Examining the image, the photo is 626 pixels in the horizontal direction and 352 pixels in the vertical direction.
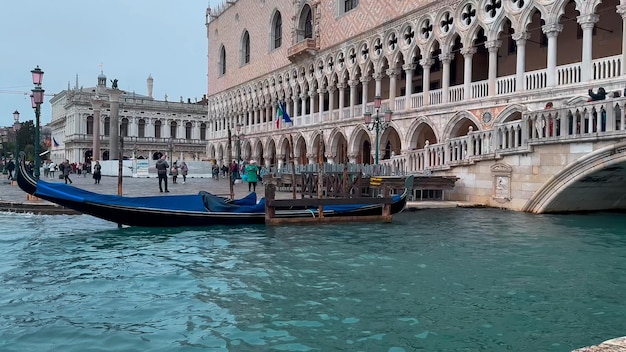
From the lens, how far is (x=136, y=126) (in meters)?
49.9

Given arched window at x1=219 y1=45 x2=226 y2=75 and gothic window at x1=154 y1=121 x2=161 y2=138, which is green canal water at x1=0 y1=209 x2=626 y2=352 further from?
gothic window at x1=154 y1=121 x2=161 y2=138

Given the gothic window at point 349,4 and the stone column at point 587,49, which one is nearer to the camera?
the stone column at point 587,49

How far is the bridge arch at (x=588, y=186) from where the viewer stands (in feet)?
30.8

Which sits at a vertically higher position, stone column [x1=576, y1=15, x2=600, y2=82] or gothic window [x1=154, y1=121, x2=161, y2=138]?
gothic window [x1=154, y1=121, x2=161, y2=138]

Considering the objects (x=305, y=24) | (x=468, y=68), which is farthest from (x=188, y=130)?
(x=468, y=68)

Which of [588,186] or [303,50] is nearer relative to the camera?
[588,186]

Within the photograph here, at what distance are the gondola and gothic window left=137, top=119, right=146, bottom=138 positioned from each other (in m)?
42.5

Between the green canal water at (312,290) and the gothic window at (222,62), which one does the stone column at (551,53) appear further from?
the gothic window at (222,62)

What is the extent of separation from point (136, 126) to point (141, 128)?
0.58 metres

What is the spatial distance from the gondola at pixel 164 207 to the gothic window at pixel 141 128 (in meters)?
42.5

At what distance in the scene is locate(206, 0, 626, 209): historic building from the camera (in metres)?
11.6

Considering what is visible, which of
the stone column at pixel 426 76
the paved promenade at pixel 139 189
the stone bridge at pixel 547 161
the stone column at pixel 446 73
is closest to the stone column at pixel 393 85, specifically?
the stone column at pixel 426 76

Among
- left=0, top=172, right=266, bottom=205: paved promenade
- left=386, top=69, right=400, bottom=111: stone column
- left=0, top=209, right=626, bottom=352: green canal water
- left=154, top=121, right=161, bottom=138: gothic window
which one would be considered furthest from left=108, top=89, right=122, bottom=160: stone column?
left=0, top=209, right=626, bottom=352: green canal water

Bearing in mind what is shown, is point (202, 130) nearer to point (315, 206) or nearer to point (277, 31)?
point (277, 31)
